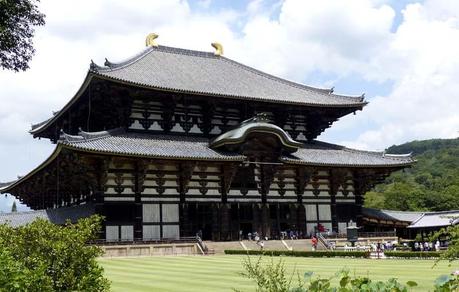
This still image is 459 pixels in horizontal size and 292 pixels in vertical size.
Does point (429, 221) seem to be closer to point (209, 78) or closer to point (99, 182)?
point (209, 78)

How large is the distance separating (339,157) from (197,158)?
1514 centimetres

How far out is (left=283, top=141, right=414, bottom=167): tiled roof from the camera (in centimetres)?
4700

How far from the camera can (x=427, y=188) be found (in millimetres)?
114125

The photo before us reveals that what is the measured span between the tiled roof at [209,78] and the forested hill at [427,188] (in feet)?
145

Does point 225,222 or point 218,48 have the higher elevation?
point 218,48

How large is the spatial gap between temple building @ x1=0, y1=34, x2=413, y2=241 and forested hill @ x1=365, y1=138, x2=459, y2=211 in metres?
44.1

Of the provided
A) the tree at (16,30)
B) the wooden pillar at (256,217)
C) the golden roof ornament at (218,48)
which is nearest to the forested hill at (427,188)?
the golden roof ornament at (218,48)

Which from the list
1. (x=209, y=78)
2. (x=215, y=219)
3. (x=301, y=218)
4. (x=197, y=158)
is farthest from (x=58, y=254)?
(x=209, y=78)

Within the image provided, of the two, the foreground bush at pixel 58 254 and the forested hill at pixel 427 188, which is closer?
the foreground bush at pixel 58 254

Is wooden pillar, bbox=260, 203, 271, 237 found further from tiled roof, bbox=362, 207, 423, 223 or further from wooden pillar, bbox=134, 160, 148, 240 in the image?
tiled roof, bbox=362, 207, 423, 223

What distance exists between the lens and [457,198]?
292ft

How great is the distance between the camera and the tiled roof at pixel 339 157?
154ft

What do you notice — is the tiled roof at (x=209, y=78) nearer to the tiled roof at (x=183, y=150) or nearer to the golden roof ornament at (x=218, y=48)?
the golden roof ornament at (x=218, y=48)

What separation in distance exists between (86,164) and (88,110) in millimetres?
9375
